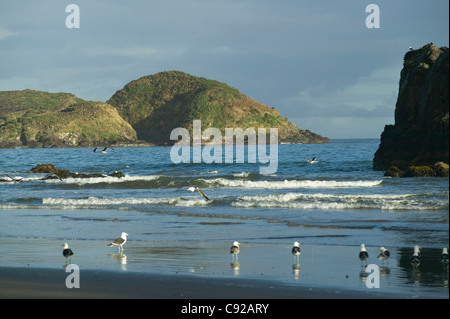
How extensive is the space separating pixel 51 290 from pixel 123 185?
26.8 m

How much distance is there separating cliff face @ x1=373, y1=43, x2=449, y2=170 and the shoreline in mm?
24833

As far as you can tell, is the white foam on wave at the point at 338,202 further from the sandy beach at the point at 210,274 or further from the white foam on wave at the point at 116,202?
the sandy beach at the point at 210,274

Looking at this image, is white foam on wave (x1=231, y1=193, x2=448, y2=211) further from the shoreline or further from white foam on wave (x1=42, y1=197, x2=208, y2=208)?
the shoreline

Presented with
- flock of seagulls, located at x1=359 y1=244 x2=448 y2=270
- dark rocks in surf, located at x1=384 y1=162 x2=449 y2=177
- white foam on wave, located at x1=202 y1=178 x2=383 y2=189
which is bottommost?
flock of seagulls, located at x1=359 y1=244 x2=448 y2=270

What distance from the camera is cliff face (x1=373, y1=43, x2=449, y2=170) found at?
33531mm

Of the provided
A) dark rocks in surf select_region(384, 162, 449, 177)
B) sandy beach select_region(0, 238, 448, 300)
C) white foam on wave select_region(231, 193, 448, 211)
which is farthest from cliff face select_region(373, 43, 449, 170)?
sandy beach select_region(0, 238, 448, 300)

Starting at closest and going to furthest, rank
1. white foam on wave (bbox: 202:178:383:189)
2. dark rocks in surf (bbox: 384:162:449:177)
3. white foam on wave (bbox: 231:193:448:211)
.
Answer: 1. white foam on wave (bbox: 231:193:448:211)
2. dark rocks in surf (bbox: 384:162:449:177)
3. white foam on wave (bbox: 202:178:383:189)

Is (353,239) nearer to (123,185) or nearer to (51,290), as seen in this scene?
(51,290)

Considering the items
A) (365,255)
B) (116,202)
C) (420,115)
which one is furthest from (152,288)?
(420,115)

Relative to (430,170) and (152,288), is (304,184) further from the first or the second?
(152,288)

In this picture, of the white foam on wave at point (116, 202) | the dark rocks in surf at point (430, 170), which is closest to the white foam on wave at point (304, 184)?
the dark rocks in surf at point (430, 170)

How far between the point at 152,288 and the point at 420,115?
101 ft

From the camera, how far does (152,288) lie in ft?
31.1
